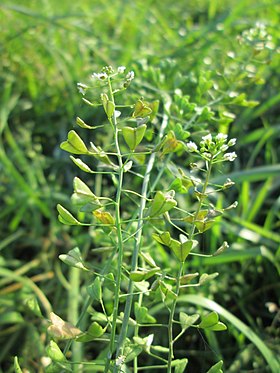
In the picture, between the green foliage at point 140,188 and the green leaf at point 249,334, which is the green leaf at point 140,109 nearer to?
the green foliage at point 140,188

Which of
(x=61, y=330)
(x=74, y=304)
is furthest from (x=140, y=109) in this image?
(x=74, y=304)

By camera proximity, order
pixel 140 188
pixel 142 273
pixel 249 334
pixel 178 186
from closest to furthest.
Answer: pixel 142 273 → pixel 178 186 → pixel 249 334 → pixel 140 188

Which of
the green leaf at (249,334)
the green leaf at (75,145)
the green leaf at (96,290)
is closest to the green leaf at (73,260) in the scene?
the green leaf at (96,290)

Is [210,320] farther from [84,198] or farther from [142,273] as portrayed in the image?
[84,198]

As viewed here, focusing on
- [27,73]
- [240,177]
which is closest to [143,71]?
[240,177]

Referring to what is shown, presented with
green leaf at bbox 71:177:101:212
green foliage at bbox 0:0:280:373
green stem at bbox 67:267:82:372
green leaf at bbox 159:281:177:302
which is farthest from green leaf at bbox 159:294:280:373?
green leaf at bbox 71:177:101:212

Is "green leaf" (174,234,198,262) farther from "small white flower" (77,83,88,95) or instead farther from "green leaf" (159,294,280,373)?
"green leaf" (159,294,280,373)

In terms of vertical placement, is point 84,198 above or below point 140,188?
above

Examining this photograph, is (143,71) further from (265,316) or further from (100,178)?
(265,316)

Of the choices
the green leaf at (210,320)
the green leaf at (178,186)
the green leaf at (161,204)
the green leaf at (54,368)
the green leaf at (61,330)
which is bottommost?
the green leaf at (54,368)
